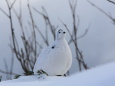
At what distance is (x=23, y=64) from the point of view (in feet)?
16.6

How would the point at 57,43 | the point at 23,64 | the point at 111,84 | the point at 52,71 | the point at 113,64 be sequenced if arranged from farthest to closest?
the point at 23,64, the point at 57,43, the point at 52,71, the point at 113,64, the point at 111,84

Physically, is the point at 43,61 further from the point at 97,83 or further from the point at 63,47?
the point at 97,83

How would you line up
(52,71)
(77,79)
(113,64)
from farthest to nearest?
1. (52,71)
2. (113,64)
3. (77,79)

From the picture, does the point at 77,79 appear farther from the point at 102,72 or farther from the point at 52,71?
the point at 52,71

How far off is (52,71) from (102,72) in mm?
1990

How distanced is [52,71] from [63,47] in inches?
10.3

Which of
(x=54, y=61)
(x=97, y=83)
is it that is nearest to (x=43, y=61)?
(x=54, y=61)

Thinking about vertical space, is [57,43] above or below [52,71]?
above

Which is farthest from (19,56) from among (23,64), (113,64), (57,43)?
(113,64)

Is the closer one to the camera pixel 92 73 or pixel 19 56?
pixel 92 73

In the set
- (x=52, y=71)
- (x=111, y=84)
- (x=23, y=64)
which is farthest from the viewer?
(x=23, y=64)

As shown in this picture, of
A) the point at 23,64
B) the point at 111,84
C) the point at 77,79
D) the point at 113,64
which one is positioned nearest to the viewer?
the point at 111,84

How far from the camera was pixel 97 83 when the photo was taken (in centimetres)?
108

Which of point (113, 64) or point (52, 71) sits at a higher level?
point (113, 64)
